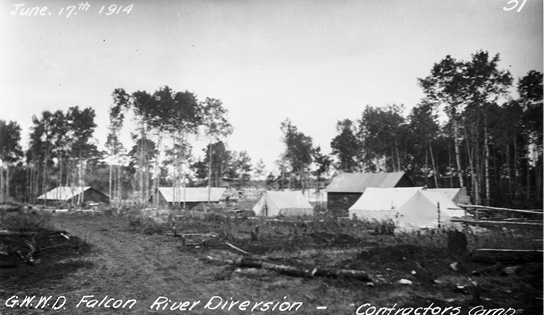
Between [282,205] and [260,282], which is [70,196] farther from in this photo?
[260,282]

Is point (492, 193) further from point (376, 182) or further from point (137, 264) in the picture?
point (137, 264)

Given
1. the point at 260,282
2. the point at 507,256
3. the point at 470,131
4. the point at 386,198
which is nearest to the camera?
the point at 260,282

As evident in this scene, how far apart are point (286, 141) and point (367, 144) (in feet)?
37.2

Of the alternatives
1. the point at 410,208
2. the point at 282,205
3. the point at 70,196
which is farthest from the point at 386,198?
the point at 70,196

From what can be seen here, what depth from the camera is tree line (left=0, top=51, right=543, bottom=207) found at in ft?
66.5

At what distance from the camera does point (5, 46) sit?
6.69 meters

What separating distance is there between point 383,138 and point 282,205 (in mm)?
20689

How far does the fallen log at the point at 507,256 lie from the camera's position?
7.21m

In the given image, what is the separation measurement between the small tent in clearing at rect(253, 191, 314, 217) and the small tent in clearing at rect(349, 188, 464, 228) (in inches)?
236
